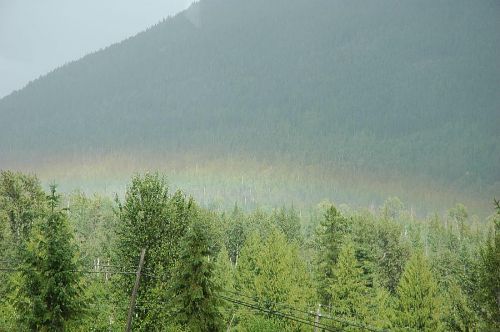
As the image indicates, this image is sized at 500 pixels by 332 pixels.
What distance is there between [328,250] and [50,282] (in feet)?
94.6

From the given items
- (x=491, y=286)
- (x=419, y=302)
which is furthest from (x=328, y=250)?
(x=491, y=286)

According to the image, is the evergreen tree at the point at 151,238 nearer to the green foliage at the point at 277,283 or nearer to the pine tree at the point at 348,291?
the green foliage at the point at 277,283

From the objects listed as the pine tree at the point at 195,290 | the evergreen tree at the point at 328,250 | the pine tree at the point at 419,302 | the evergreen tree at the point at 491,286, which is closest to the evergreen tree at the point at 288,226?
the evergreen tree at the point at 328,250

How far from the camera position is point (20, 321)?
2141 centimetres

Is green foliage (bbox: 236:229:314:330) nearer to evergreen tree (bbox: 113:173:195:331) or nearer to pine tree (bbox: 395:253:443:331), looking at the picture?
pine tree (bbox: 395:253:443:331)

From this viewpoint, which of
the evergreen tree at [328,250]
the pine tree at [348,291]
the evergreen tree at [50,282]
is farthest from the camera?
the evergreen tree at [328,250]

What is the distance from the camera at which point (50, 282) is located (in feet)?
68.9

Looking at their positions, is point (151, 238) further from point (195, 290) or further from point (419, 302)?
point (419, 302)

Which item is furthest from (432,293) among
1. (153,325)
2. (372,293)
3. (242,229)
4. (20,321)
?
(242,229)

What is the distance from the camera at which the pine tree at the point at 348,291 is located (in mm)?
39781

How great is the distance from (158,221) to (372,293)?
23.9 metres

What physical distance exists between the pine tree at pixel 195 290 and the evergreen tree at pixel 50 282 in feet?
15.6

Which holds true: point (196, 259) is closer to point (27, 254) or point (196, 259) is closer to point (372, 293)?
point (27, 254)

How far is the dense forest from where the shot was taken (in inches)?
859
